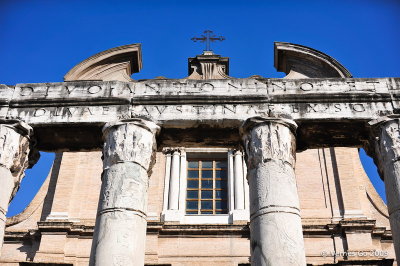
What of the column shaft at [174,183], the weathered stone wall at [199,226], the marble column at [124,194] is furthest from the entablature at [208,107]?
the column shaft at [174,183]

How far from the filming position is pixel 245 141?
40.3 feet

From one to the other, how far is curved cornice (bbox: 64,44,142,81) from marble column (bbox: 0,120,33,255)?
271 inches

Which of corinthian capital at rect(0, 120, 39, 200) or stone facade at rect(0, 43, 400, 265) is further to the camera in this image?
corinthian capital at rect(0, 120, 39, 200)

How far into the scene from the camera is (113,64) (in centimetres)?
2022

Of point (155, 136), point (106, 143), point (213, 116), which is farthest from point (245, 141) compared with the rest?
point (106, 143)

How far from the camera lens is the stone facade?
432 inches

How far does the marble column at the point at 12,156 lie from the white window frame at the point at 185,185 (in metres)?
5.93

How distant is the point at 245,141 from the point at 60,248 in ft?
24.0

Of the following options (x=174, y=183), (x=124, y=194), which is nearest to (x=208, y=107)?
(x=124, y=194)

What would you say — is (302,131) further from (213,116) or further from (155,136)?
(155,136)

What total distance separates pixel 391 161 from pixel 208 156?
8.40 m

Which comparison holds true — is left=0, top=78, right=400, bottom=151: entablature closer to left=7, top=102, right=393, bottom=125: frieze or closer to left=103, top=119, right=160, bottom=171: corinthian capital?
left=7, top=102, right=393, bottom=125: frieze

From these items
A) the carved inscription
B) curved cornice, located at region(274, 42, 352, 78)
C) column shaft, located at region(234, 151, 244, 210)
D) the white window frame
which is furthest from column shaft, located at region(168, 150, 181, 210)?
the carved inscription

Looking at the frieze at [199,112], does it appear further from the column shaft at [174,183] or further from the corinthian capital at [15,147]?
the column shaft at [174,183]
